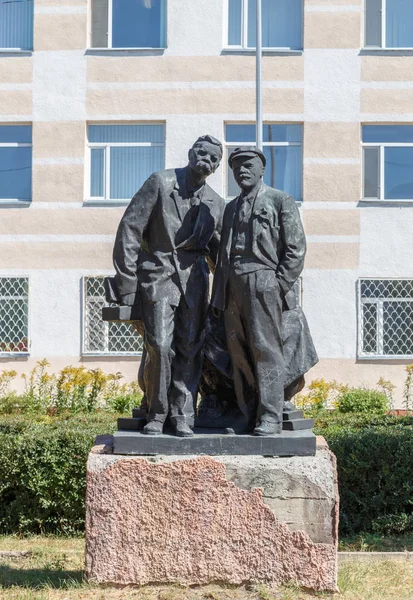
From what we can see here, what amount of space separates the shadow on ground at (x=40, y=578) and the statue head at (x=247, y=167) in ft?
8.50

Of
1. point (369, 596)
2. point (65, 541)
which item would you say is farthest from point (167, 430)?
point (65, 541)

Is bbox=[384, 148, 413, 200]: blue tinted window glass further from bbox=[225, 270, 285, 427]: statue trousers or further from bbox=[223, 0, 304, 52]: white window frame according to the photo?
bbox=[225, 270, 285, 427]: statue trousers

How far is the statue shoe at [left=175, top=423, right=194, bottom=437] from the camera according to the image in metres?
5.60

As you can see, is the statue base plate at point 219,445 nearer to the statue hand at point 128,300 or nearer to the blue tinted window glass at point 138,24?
the statue hand at point 128,300

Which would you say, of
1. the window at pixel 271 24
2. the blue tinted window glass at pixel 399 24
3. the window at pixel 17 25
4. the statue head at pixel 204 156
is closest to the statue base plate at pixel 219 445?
the statue head at pixel 204 156

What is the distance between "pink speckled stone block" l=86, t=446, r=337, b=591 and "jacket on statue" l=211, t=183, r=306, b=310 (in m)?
1.10

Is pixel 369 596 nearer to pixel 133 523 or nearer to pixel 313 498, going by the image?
pixel 313 498

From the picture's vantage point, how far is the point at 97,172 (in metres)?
16.7

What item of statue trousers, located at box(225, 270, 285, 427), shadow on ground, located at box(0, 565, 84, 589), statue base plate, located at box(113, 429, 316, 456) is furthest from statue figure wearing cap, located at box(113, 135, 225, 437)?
shadow on ground, located at box(0, 565, 84, 589)

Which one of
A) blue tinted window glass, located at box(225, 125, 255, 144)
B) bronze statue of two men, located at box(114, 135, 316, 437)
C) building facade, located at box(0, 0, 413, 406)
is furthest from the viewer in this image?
blue tinted window glass, located at box(225, 125, 255, 144)

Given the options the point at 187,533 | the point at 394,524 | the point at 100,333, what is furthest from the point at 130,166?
the point at 187,533

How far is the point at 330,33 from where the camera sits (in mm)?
16375

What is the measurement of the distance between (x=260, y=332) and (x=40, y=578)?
214 centimetres

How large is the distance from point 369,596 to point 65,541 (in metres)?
2.86
